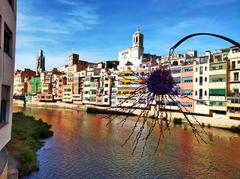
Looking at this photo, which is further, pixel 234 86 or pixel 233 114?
pixel 234 86

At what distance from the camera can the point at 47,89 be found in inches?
4003

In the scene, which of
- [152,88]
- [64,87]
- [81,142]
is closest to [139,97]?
[152,88]

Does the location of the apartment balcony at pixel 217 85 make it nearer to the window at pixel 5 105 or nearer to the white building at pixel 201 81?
the white building at pixel 201 81

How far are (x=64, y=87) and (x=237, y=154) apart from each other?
2758 inches

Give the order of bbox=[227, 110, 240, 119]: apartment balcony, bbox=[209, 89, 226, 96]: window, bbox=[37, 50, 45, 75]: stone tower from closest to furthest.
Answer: bbox=[227, 110, 240, 119]: apartment balcony < bbox=[209, 89, 226, 96]: window < bbox=[37, 50, 45, 75]: stone tower

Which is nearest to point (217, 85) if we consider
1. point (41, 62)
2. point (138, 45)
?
point (138, 45)

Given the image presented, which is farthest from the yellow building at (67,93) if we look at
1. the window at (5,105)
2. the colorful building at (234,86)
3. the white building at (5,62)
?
the window at (5,105)

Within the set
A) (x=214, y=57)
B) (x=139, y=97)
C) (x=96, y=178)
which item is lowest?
(x=96, y=178)

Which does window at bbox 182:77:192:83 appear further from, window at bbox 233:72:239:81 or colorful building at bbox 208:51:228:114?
window at bbox 233:72:239:81

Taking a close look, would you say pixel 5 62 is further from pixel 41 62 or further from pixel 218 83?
pixel 41 62

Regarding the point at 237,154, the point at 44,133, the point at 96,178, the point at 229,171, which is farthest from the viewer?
the point at 44,133

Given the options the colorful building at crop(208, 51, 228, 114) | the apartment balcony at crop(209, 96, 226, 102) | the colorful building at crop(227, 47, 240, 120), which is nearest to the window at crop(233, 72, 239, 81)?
the colorful building at crop(227, 47, 240, 120)

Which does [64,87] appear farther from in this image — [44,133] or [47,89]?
[44,133]

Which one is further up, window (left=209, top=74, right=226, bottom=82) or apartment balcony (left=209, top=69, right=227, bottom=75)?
apartment balcony (left=209, top=69, right=227, bottom=75)
